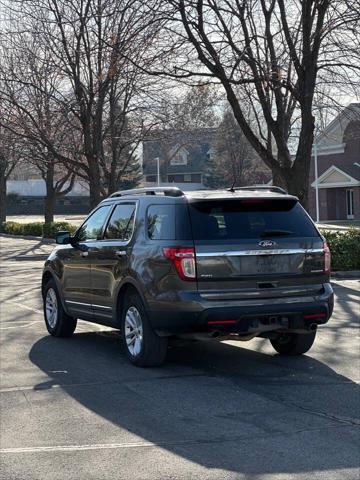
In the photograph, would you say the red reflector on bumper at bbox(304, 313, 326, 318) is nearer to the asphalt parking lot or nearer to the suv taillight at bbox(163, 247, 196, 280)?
the asphalt parking lot

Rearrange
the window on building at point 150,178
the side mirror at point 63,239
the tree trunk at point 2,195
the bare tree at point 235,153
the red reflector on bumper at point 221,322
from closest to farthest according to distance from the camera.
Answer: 1. the red reflector on bumper at point 221,322
2. the side mirror at point 63,239
3. the bare tree at point 235,153
4. the tree trunk at point 2,195
5. the window on building at point 150,178

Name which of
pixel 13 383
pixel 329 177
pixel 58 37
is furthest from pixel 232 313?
pixel 329 177

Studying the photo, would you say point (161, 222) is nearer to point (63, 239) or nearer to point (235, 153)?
point (63, 239)

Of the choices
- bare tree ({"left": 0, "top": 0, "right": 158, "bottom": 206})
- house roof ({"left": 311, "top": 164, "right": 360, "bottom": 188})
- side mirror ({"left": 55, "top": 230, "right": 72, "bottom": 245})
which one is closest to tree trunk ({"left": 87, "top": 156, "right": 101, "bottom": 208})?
bare tree ({"left": 0, "top": 0, "right": 158, "bottom": 206})

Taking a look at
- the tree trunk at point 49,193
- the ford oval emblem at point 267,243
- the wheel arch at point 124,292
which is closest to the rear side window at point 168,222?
the wheel arch at point 124,292

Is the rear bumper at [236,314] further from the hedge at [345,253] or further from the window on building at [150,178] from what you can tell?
the window on building at [150,178]

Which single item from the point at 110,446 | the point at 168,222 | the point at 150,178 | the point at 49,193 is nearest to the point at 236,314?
the point at 168,222

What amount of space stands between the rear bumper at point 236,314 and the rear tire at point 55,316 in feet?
9.40

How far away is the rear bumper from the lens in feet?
24.5

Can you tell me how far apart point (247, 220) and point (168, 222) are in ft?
2.69

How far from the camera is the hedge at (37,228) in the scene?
38.7m

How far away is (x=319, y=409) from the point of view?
6609 mm

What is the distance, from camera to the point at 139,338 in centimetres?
821

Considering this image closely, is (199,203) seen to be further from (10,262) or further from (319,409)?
(10,262)
